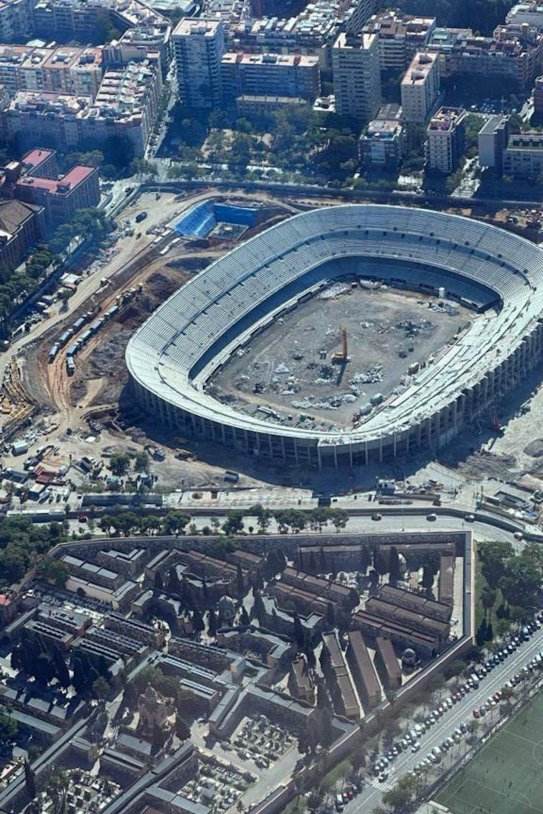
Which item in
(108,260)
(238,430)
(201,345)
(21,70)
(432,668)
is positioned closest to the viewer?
(432,668)

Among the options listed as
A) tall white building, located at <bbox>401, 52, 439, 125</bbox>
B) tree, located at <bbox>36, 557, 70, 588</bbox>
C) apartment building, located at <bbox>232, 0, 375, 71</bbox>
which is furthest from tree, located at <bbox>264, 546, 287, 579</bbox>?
apartment building, located at <bbox>232, 0, 375, 71</bbox>

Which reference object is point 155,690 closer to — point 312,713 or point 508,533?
point 312,713

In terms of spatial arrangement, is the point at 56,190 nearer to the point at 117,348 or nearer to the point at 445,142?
the point at 117,348

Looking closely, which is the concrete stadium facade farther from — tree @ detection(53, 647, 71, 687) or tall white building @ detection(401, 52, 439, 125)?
tree @ detection(53, 647, 71, 687)

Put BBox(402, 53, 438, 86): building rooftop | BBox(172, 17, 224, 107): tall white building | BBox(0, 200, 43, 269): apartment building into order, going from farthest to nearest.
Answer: BBox(172, 17, 224, 107): tall white building, BBox(402, 53, 438, 86): building rooftop, BBox(0, 200, 43, 269): apartment building

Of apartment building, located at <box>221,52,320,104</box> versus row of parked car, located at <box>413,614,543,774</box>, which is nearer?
row of parked car, located at <box>413,614,543,774</box>


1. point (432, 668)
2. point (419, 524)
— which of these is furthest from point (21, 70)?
point (432, 668)

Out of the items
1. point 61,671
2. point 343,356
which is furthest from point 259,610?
point 343,356
